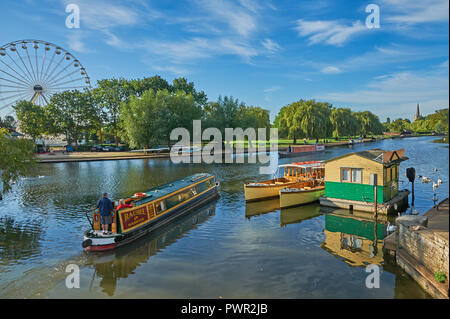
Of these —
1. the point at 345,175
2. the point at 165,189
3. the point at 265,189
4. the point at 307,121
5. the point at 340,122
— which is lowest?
the point at 265,189

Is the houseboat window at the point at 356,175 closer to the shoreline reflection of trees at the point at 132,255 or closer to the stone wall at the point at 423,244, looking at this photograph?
the stone wall at the point at 423,244

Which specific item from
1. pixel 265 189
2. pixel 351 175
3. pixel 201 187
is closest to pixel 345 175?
pixel 351 175

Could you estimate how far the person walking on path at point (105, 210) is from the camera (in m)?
16.0

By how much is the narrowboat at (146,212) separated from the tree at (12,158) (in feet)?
29.3

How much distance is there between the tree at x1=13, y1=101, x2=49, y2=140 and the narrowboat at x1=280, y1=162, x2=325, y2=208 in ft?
253

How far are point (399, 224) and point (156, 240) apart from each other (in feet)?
42.8

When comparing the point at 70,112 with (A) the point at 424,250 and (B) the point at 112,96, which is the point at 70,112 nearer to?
(B) the point at 112,96

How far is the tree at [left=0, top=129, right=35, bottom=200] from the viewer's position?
22781mm

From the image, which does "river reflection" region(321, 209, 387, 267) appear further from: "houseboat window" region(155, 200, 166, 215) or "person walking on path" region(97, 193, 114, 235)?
"person walking on path" region(97, 193, 114, 235)

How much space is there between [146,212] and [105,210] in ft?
10.7

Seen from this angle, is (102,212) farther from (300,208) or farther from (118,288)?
(300,208)

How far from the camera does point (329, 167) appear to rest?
24.2m

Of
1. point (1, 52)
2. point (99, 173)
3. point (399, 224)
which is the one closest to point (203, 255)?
point (399, 224)

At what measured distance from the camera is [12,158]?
76.0 ft
